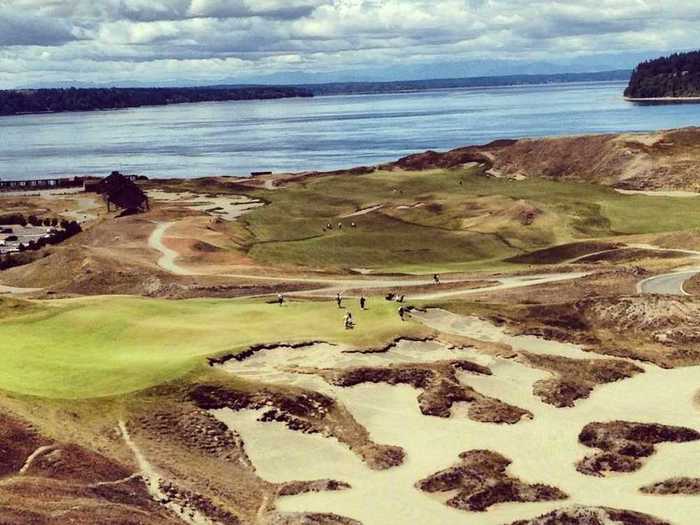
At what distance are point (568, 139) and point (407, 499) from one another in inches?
5409

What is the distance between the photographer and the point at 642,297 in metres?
52.9

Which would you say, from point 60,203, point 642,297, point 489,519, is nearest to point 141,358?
point 489,519

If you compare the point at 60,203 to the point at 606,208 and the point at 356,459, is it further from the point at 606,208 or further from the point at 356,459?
the point at 356,459

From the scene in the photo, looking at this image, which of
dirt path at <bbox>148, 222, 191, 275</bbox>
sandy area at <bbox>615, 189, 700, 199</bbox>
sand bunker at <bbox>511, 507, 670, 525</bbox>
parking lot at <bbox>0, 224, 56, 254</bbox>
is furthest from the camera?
sandy area at <bbox>615, 189, 700, 199</bbox>

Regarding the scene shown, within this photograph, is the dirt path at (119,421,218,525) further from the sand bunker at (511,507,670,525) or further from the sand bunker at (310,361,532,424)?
the sand bunker at (310,361,532,424)

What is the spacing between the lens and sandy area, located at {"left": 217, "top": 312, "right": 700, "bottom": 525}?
28.8 m

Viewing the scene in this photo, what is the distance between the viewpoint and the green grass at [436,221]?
88.2 meters

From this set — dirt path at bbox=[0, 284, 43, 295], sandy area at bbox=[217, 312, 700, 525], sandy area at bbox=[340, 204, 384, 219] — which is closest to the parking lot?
dirt path at bbox=[0, 284, 43, 295]

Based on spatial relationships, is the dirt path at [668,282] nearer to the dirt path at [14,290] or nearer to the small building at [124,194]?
the dirt path at [14,290]

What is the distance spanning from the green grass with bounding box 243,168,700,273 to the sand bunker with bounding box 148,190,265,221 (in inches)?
131

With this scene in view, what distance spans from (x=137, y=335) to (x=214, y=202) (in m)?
93.6

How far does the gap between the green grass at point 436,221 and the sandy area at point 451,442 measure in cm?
3760

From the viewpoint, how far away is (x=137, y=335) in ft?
143

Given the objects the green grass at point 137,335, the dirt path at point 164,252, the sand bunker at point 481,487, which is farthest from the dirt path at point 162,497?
the dirt path at point 164,252
